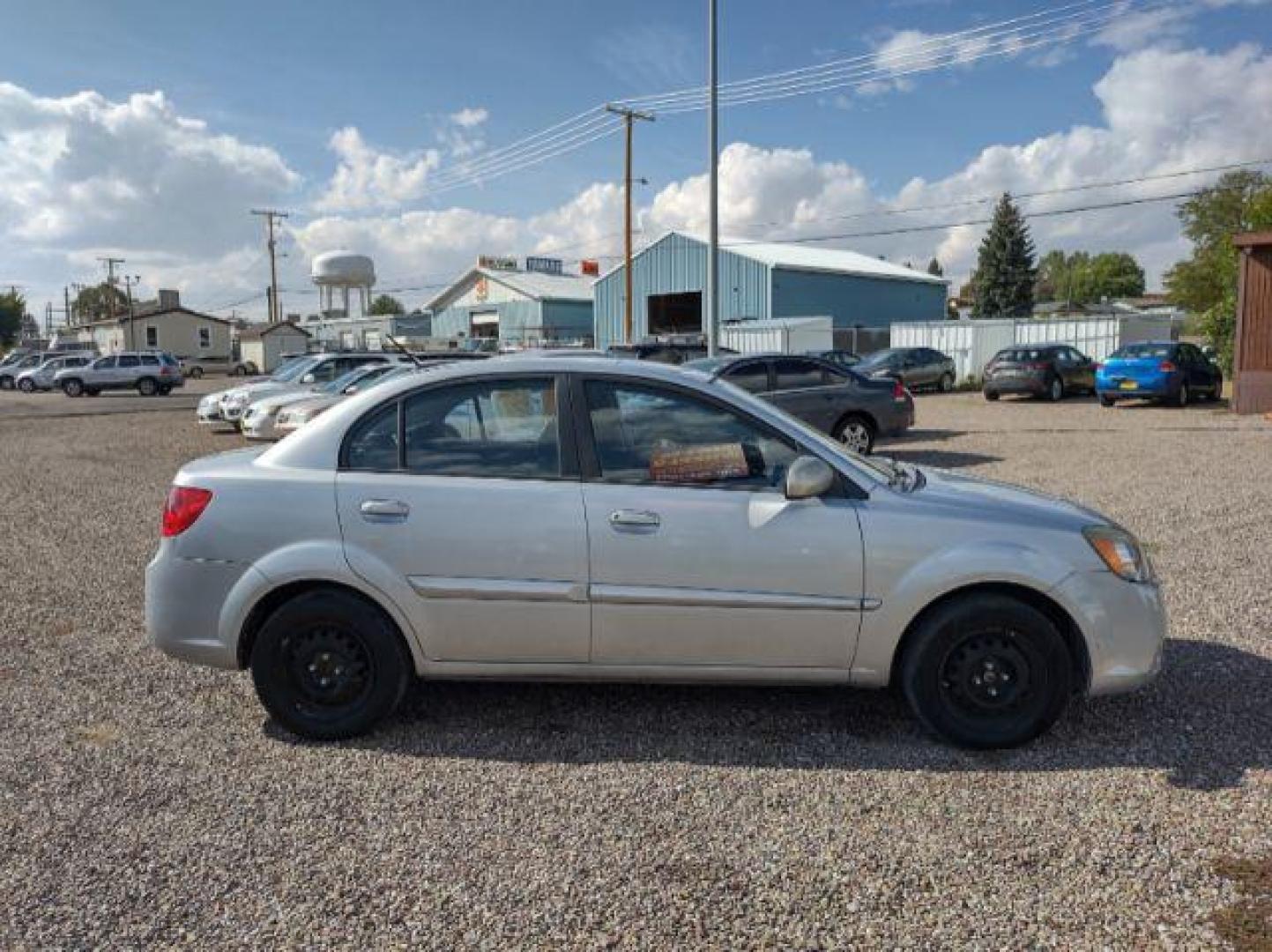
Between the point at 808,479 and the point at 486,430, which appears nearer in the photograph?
the point at 808,479

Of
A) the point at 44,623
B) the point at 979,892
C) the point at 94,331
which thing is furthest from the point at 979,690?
the point at 94,331

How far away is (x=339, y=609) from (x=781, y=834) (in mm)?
2030

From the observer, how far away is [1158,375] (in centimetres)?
1922

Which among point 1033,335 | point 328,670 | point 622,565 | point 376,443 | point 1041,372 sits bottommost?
point 328,670

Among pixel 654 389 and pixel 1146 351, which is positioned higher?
pixel 1146 351

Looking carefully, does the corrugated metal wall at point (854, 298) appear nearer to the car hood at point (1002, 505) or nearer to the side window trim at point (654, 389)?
the car hood at point (1002, 505)

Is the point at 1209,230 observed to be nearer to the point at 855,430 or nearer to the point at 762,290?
the point at 762,290

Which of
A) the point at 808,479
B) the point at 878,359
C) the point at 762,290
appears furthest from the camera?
the point at 762,290

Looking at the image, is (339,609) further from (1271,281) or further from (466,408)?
(1271,281)

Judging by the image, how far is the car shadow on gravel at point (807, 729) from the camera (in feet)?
12.3

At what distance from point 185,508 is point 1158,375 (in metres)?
20.1

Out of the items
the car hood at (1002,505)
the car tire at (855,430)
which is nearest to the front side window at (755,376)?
the car tire at (855,430)

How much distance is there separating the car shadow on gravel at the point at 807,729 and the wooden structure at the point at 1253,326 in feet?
52.3

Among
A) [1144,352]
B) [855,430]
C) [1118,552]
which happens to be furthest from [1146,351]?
[1118,552]
